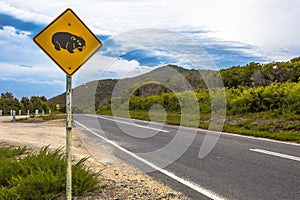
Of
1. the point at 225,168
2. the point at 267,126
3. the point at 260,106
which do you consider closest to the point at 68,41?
the point at 225,168

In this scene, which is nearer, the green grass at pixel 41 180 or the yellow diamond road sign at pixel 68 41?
the yellow diamond road sign at pixel 68 41

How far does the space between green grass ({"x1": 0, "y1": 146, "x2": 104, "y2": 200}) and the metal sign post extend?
0.69m

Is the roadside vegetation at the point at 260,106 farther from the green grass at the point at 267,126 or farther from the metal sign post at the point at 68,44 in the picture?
the metal sign post at the point at 68,44

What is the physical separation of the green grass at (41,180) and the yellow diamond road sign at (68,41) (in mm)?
1721

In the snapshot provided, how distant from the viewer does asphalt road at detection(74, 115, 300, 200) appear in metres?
4.91

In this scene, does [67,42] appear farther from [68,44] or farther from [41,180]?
[41,180]

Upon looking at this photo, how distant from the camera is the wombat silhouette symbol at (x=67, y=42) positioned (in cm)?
385

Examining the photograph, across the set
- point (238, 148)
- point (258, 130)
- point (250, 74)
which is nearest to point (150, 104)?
point (250, 74)

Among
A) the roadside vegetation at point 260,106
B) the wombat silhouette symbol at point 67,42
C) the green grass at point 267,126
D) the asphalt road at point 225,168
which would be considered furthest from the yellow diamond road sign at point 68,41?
the green grass at point 267,126

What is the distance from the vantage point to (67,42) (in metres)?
3.89

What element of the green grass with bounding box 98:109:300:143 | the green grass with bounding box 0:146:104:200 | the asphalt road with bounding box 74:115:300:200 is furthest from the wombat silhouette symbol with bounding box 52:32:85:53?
the green grass with bounding box 98:109:300:143

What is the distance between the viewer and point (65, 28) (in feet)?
12.7

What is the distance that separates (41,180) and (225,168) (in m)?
3.54

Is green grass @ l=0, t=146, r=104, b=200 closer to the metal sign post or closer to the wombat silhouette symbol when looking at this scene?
the metal sign post
